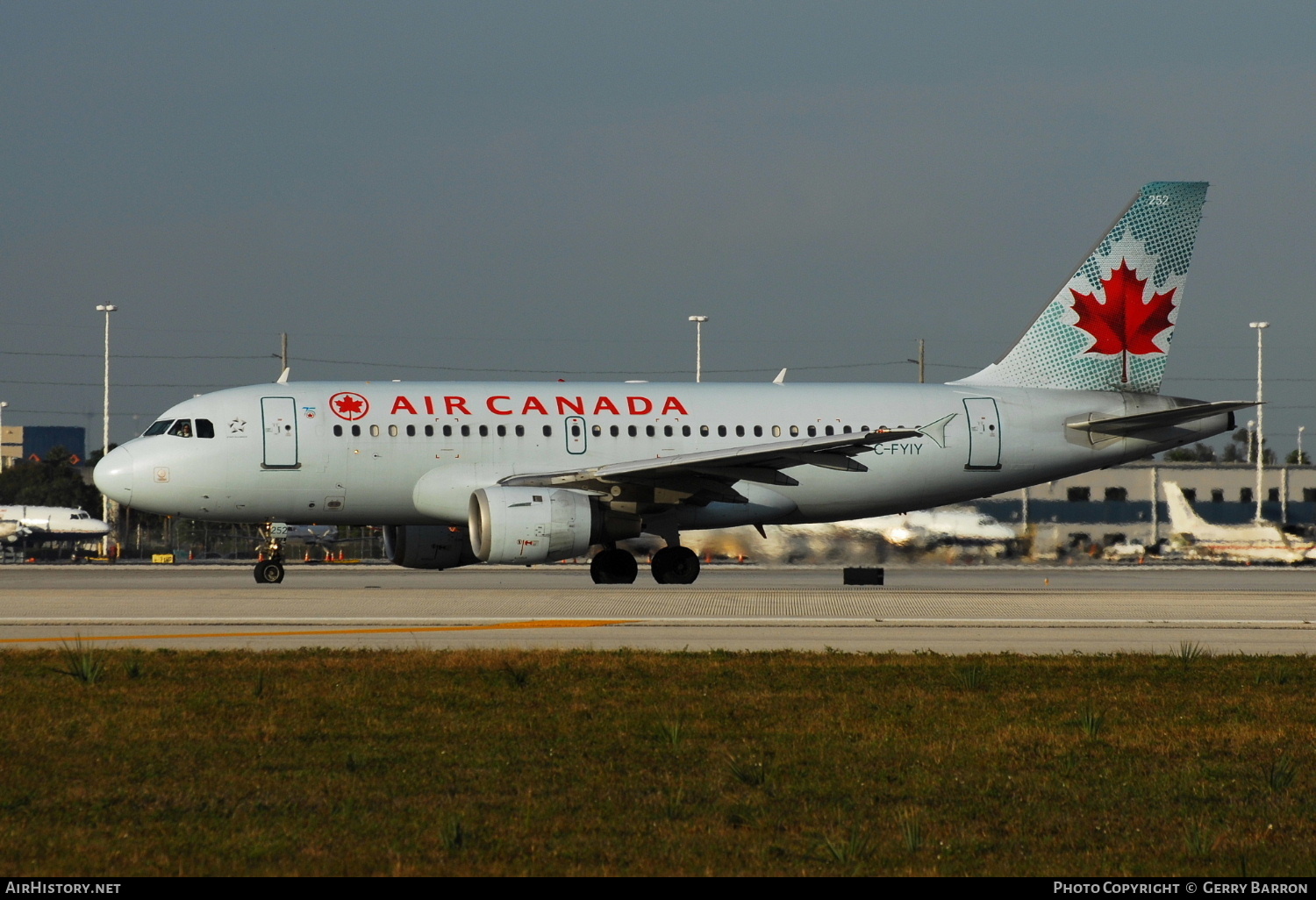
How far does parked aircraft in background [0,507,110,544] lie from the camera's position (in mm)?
67562

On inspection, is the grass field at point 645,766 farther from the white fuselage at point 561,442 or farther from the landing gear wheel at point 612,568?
the landing gear wheel at point 612,568

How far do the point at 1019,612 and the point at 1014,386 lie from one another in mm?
9889

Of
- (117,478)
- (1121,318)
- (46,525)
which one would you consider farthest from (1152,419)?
(46,525)

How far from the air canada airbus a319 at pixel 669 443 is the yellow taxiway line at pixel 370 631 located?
20.5 ft

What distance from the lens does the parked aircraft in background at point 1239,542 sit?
45188 mm

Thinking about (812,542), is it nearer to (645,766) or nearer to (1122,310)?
(1122,310)

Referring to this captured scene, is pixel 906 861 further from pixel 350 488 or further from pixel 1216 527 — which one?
pixel 1216 527

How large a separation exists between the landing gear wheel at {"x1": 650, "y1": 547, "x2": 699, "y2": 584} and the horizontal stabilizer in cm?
813

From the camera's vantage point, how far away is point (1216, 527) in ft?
152

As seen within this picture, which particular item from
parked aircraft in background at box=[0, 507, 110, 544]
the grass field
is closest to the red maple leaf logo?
the grass field

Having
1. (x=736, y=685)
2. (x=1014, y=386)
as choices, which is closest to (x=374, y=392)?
(x=1014, y=386)

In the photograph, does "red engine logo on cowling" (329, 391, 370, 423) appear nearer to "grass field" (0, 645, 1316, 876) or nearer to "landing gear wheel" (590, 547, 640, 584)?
"landing gear wheel" (590, 547, 640, 584)

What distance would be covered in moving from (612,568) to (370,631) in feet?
36.5

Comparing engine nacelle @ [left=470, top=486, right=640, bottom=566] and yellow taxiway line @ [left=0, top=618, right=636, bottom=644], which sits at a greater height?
engine nacelle @ [left=470, top=486, right=640, bottom=566]
